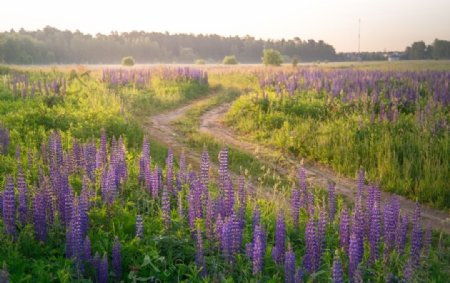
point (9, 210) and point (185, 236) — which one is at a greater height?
point (9, 210)

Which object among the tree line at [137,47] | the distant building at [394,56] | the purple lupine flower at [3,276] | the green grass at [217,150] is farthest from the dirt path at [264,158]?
the distant building at [394,56]

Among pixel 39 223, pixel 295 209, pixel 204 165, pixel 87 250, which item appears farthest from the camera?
pixel 295 209

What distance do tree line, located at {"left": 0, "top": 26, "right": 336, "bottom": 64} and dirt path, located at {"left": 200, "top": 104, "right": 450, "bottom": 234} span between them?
6755 centimetres

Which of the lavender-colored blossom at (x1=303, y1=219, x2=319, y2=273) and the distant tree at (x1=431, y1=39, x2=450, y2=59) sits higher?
the distant tree at (x1=431, y1=39, x2=450, y2=59)

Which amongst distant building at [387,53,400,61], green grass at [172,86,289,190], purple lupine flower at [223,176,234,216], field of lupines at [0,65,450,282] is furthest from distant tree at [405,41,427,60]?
purple lupine flower at [223,176,234,216]

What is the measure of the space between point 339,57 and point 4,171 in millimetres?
144450

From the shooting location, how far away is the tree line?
89938 mm

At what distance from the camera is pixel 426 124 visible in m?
11.6

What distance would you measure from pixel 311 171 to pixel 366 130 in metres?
2.28

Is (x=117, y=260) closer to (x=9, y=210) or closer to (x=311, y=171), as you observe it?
(x=9, y=210)

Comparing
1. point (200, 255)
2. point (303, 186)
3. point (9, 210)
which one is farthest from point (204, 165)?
point (9, 210)

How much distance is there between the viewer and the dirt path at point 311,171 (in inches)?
320

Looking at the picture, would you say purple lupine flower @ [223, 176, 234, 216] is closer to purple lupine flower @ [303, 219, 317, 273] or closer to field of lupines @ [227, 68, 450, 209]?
purple lupine flower @ [303, 219, 317, 273]

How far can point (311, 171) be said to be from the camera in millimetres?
10922
